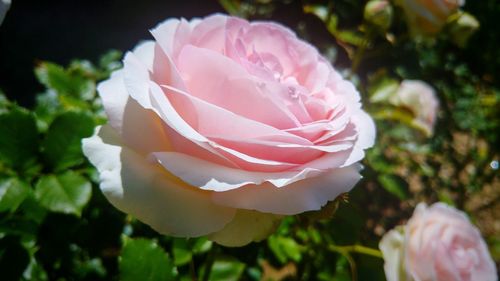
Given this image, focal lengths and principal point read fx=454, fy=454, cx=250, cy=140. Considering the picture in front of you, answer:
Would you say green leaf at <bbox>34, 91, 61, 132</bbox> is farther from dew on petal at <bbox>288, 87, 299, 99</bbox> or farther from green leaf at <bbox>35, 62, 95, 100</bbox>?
dew on petal at <bbox>288, 87, 299, 99</bbox>

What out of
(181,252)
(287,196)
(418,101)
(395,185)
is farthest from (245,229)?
→ (418,101)

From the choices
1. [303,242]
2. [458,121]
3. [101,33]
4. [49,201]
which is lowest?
[101,33]

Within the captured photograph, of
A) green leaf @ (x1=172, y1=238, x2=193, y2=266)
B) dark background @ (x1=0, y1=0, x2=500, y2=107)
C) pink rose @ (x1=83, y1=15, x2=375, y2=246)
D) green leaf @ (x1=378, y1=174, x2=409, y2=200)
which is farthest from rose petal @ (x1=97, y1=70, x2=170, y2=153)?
dark background @ (x1=0, y1=0, x2=500, y2=107)

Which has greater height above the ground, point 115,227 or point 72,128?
point 72,128

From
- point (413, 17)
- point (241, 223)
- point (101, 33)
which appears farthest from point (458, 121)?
point (101, 33)

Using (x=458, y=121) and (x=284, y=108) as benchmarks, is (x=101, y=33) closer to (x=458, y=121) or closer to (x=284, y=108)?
(x=458, y=121)

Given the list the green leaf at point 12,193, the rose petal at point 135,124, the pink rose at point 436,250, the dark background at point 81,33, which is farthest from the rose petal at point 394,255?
the dark background at point 81,33
